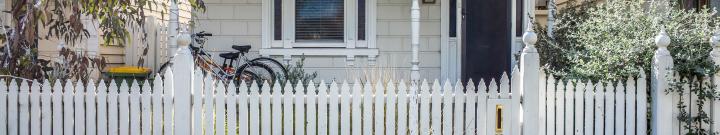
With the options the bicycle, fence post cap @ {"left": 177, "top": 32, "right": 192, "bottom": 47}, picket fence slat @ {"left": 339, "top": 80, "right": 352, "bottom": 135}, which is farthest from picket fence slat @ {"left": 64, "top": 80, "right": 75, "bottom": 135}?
the bicycle

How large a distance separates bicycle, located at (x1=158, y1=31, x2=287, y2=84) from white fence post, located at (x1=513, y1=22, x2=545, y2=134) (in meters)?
3.65

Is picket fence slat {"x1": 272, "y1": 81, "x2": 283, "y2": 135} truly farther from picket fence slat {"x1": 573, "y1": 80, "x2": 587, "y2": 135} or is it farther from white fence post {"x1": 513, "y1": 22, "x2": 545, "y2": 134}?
picket fence slat {"x1": 573, "y1": 80, "x2": 587, "y2": 135}

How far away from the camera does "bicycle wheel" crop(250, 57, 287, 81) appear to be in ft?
25.9

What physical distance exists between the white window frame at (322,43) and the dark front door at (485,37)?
215 centimetres

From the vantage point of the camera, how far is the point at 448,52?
27.1 ft

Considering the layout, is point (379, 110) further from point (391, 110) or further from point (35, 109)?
point (35, 109)

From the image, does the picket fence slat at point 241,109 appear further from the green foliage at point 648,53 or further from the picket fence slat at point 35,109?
the green foliage at point 648,53

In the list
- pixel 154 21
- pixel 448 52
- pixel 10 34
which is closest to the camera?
pixel 10 34

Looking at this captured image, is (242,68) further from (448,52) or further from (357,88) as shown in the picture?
(357,88)

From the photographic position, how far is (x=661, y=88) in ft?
14.7

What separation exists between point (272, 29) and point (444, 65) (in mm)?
1970

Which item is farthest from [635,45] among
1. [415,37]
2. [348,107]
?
[415,37]

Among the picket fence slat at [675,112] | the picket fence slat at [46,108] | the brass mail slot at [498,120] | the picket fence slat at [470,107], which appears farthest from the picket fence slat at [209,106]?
the picket fence slat at [675,112]

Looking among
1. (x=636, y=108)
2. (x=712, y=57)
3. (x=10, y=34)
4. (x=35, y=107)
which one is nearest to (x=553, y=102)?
(x=636, y=108)
